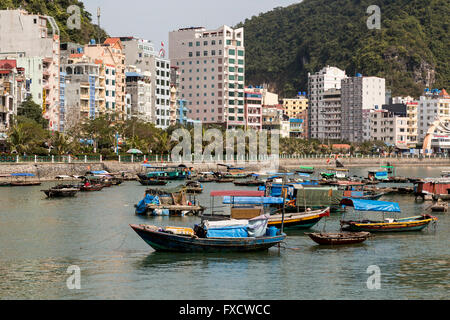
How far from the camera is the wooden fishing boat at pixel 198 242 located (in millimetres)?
41875

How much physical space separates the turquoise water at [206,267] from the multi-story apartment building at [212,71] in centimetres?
13510

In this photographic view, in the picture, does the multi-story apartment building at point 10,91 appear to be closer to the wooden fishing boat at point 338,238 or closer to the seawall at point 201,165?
the seawall at point 201,165

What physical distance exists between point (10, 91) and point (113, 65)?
41431mm

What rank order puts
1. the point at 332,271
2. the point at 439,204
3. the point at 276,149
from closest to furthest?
the point at 332,271 < the point at 439,204 < the point at 276,149

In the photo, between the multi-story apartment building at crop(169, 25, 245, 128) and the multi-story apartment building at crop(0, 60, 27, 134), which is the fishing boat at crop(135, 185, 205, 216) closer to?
the multi-story apartment building at crop(0, 60, 27, 134)

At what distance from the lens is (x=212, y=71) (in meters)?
191

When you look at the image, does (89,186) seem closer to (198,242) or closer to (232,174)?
(232,174)

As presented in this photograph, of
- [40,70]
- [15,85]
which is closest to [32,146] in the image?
[15,85]

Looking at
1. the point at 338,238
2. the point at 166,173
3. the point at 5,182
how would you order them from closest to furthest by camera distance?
the point at 338,238 → the point at 5,182 → the point at 166,173

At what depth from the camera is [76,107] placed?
13212 centimetres

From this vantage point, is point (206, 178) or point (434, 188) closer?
point (434, 188)

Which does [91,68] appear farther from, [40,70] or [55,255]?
[55,255]

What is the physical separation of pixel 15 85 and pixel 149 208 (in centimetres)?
5631

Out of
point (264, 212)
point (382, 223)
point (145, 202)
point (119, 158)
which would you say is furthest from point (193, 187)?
point (382, 223)
